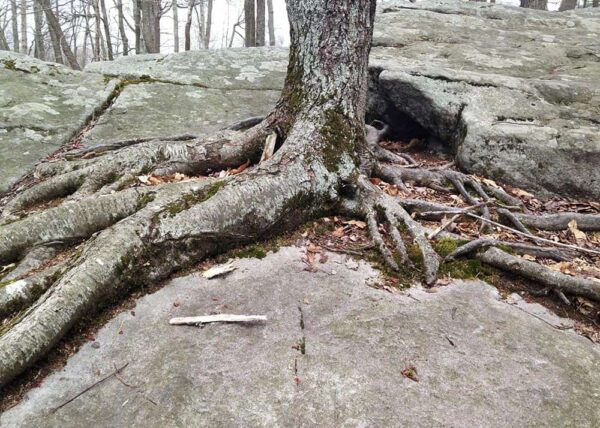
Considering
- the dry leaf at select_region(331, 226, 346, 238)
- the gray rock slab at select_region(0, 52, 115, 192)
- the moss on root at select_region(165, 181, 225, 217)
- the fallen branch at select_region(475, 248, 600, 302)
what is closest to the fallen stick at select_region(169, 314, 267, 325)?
the moss on root at select_region(165, 181, 225, 217)

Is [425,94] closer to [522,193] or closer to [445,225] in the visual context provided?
[522,193]

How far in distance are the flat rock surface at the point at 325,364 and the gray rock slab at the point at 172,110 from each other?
3.11 m

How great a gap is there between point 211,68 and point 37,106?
271cm

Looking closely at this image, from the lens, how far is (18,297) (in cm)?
250

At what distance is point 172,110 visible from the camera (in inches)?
230

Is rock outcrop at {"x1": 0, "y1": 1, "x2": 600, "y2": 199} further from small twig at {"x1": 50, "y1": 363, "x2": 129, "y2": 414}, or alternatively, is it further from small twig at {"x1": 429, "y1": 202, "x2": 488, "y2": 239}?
small twig at {"x1": 50, "y1": 363, "x2": 129, "y2": 414}

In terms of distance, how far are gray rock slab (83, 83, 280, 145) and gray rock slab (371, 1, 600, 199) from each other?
1.94 meters

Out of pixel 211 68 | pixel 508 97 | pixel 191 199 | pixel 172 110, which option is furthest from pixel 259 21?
pixel 191 199

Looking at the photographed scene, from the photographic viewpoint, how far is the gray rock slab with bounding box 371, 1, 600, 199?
4.21 meters

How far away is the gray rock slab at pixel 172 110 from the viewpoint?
5.32m

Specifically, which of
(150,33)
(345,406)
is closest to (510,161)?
(345,406)

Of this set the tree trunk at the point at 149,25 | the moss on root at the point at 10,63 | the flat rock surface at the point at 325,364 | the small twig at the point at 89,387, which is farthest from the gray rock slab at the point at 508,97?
the tree trunk at the point at 149,25

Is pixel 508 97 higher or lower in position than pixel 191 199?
higher

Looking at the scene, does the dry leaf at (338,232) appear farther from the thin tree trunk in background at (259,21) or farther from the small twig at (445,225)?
the thin tree trunk in background at (259,21)
